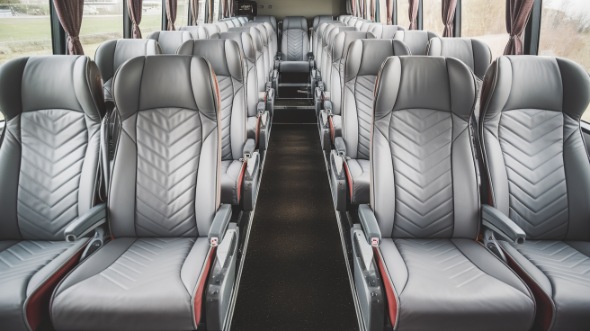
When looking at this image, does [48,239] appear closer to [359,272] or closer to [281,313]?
[281,313]

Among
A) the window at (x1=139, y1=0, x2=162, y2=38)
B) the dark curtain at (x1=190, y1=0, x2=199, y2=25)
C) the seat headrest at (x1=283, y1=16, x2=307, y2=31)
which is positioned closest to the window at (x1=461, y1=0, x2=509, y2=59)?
the window at (x1=139, y1=0, x2=162, y2=38)

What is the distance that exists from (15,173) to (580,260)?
264 cm

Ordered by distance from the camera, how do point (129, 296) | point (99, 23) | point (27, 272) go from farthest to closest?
point (99, 23)
point (27, 272)
point (129, 296)

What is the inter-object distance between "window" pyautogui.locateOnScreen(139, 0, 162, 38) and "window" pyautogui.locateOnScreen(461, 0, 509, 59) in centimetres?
413

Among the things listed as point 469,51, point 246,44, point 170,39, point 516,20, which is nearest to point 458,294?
point 469,51

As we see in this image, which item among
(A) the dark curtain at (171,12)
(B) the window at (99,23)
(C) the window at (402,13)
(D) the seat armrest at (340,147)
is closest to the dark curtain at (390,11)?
(C) the window at (402,13)

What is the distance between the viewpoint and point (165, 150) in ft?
6.84

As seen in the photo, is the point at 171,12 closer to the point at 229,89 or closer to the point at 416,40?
the point at 416,40

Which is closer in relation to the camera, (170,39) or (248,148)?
(248,148)

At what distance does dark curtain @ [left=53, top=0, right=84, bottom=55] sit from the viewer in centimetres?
360

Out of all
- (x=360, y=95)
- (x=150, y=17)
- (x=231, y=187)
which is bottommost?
(x=231, y=187)

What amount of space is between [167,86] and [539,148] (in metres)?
1.85

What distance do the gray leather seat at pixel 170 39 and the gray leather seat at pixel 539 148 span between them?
321cm

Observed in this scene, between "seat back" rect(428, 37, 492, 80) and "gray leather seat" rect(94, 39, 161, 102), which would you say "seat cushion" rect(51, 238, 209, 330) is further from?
"seat back" rect(428, 37, 492, 80)
